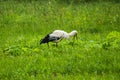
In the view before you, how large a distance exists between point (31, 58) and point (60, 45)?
223 cm

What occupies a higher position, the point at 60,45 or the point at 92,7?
the point at 92,7

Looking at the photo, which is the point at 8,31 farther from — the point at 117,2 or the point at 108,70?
the point at 117,2

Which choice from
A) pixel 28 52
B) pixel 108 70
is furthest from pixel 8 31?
pixel 108 70

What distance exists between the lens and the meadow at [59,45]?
33.1ft

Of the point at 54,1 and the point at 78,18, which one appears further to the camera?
the point at 54,1

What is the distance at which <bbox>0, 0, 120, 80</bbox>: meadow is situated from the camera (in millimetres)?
10078

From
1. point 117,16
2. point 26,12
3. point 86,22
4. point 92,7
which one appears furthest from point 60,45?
point 92,7

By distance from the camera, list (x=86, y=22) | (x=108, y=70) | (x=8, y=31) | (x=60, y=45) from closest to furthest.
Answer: (x=108, y=70) < (x=60, y=45) < (x=8, y=31) < (x=86, y=22)

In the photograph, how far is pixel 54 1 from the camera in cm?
2445

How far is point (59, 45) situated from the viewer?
13516mm

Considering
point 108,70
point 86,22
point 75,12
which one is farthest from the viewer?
point 75,12

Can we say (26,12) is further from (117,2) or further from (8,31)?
(117,2)

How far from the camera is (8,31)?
55.6ft

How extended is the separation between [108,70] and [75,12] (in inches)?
419
